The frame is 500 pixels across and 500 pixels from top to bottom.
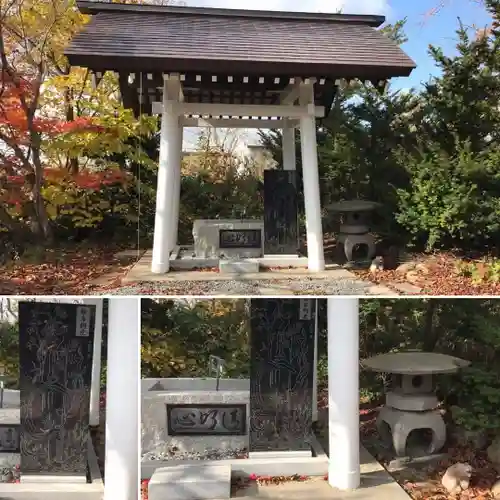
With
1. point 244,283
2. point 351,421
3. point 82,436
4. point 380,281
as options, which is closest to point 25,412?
point 82,436

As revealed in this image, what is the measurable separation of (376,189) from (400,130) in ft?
3.17

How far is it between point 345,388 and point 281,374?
769 mm

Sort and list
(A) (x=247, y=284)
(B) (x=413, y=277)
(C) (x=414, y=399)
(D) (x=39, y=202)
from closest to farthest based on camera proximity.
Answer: (C) (x=414, y=399) → (A) (x=247, y=284) → (B) (x=413, y=277) → (D) (x=39, y=202)

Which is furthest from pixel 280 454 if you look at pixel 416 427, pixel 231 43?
pixel 231 43

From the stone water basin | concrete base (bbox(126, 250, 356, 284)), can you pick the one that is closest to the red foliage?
concrete base (bbox(126, 250, 356, 284))

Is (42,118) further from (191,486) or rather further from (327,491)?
(327,491)

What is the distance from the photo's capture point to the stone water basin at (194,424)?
5344mm

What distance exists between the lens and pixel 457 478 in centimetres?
486

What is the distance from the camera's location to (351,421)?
4.78 meters

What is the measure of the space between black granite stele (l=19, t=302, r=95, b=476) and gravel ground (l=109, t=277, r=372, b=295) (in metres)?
0.66

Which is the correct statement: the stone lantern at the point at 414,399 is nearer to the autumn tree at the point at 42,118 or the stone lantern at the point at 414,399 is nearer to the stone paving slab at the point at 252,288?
the stone paving slab at the point at 252,288

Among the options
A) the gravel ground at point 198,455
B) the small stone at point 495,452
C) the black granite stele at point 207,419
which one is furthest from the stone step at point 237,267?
the small stone at point 495,452

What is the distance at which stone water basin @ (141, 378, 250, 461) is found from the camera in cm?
534

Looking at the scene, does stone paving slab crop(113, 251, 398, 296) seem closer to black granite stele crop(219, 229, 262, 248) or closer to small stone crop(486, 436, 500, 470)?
black granite stele crop(219, 229, 262, 248)
